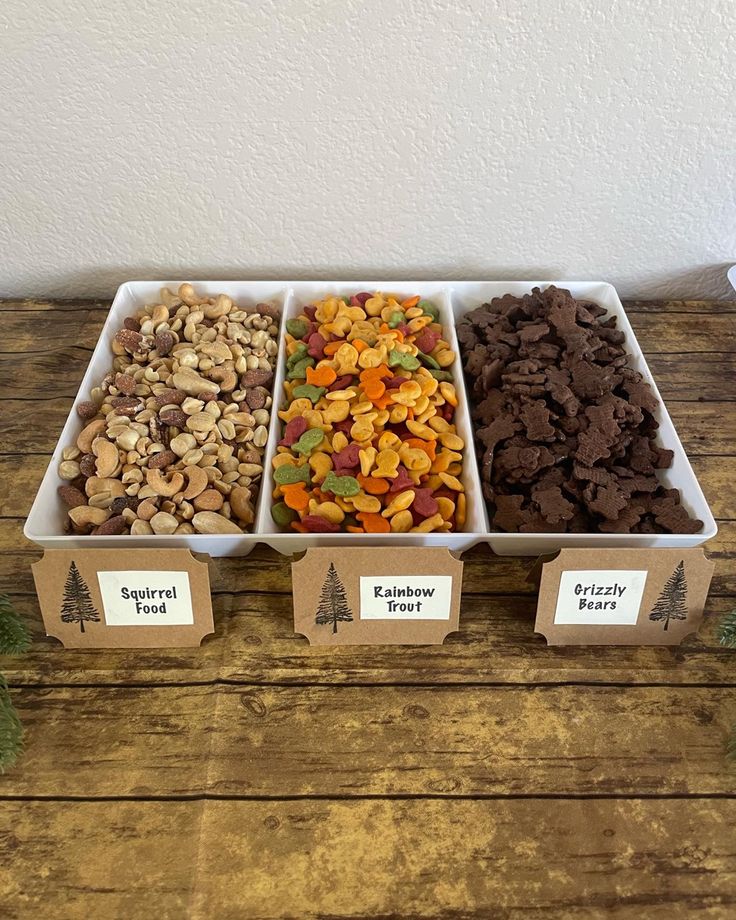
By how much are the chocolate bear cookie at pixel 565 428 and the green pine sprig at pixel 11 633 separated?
567 millimetres

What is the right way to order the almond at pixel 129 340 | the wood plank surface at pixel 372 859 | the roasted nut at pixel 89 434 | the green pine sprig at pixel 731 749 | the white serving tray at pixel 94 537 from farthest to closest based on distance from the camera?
the almond at pixel 129 340 → the roasted nut at pixel 89 434 → the white serving tray at pixel 94 537 → the green pine sprig at pixel 731 749 → the wood plank surface at pixel 372 859

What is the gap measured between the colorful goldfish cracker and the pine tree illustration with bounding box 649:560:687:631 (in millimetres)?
249

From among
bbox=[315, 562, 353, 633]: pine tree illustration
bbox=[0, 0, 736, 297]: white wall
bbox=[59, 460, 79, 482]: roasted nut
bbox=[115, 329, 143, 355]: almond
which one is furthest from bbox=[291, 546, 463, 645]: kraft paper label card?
bbox=[0, 0, 736, 297]: white wall

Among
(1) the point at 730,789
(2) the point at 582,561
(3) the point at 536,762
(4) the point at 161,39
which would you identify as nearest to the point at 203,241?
(4) the point at 161,39

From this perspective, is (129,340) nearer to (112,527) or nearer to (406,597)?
(112,527)

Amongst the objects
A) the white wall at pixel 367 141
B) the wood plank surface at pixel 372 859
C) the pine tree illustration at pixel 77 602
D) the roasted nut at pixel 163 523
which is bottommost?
the wood plank surface at pixel 372 859

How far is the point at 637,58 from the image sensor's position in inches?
42.7

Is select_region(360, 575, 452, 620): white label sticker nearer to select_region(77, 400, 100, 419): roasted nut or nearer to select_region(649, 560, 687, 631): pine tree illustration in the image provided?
select_region(649, 560, 687, 631): pine tree illustration

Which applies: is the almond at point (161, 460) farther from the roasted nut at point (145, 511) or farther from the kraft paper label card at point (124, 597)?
the kraft paper label card at point (124, 597)

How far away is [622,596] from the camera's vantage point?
0.86 meters

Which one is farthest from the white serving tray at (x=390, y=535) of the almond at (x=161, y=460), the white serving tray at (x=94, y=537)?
the almond at (x=161, y=460)

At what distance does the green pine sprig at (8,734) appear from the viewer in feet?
2.51

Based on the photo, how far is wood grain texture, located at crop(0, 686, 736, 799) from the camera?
0.77m

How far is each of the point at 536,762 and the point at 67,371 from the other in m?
0.93
